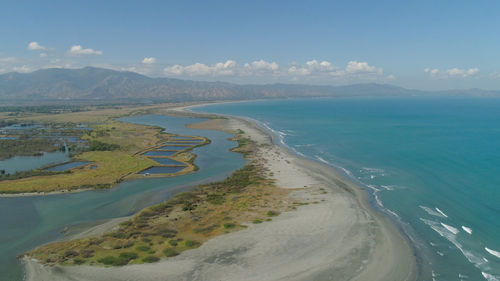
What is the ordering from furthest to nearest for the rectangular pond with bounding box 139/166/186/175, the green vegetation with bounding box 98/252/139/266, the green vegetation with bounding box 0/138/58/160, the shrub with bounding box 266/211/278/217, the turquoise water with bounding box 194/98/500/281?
the green vegetation with bounding box 0/138/58/160, the rectangular pond with bounding box 139/166/186/175, the shrub with bounding box 266/211/278/217, the turquoise water with bounding box 194/98/500/281, the green vegetation with bounding box 98/252/139/266

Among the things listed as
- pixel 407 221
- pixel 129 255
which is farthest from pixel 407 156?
pixel 129 255

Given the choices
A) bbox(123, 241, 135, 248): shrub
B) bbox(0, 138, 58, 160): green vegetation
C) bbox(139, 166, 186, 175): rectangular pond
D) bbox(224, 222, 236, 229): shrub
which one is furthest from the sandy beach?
bbox(0, 138, 58, 160): green vegetation

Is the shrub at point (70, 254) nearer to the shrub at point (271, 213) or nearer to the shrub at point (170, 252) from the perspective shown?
the shrub at point (170, 252)

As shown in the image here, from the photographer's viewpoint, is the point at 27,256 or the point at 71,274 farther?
the point at 27,256

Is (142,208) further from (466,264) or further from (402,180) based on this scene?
(402,180)

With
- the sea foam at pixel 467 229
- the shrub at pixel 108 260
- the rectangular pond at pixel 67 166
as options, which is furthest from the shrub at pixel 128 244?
the rectangular pond at pixel 67 166

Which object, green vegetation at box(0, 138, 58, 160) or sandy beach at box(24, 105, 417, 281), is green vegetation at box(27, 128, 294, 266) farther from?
green vegetation at box(0, 138, 58, 160)

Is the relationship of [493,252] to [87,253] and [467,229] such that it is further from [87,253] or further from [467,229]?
[87,253]
